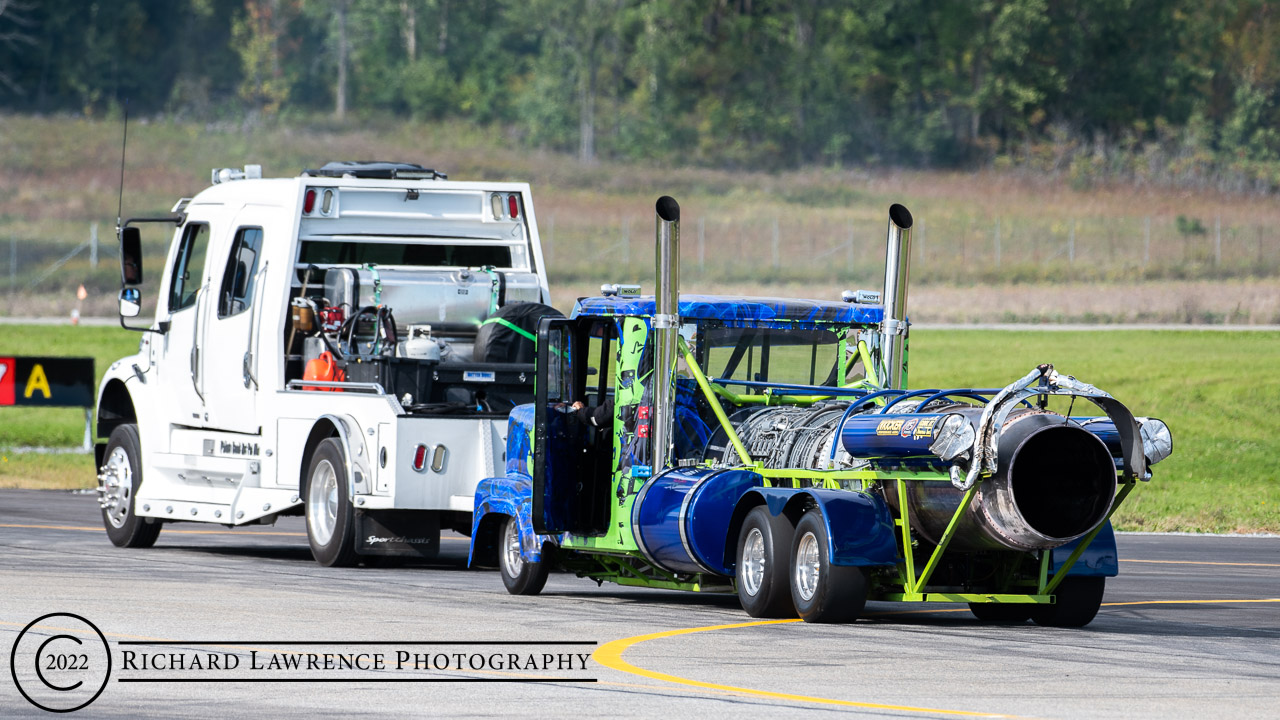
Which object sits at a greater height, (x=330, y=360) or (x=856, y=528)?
(x=330, y=360)

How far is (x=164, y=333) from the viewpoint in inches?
729

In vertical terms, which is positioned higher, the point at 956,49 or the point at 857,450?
the point at 956,49

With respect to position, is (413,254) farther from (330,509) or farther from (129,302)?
(330,509)

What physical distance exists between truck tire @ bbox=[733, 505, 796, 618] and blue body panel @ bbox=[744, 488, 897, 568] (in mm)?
340

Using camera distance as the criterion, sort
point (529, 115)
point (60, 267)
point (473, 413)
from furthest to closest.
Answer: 1. point (529, 115)
2. point (60, 267)
3. point (473, 413)

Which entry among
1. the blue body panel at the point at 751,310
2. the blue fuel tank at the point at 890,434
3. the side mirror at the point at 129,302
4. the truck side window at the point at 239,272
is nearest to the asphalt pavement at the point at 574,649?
the blue fuel tank at the point at 890,434

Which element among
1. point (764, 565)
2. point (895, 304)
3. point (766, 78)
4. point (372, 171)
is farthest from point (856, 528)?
point (766, 78)

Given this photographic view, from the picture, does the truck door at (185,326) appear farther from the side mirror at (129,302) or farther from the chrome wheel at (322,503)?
A: the chrome wheel at (322,503)

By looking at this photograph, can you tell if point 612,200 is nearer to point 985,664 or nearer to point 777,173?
point 777,173

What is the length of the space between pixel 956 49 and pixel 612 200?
62.2 feet

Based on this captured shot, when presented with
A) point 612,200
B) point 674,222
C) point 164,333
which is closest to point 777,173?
point 612,200

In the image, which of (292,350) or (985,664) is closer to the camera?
(985,664)

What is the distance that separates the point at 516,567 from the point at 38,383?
1593cm

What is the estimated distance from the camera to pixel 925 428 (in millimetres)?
11562
